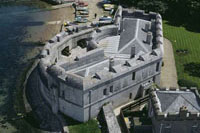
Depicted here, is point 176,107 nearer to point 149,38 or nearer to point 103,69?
point 103,69

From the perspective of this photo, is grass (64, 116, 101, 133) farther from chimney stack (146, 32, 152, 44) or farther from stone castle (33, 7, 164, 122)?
chimney stack (146, 32, 152, 44)

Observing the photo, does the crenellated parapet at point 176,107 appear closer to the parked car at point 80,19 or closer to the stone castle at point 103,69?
the stone castle at point 103,69

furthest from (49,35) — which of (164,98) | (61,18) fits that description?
(164,98)

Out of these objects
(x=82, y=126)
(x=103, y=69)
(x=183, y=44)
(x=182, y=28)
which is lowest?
(x=82, y=126)

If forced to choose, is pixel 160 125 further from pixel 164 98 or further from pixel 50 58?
pixel 50 58

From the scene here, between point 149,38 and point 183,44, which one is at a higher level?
point 149,38

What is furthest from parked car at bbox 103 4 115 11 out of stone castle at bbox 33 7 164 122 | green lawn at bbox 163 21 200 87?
stone castle at bbox 33 7 164 122

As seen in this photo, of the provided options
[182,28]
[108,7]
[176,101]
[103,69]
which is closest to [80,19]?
[108,7]
